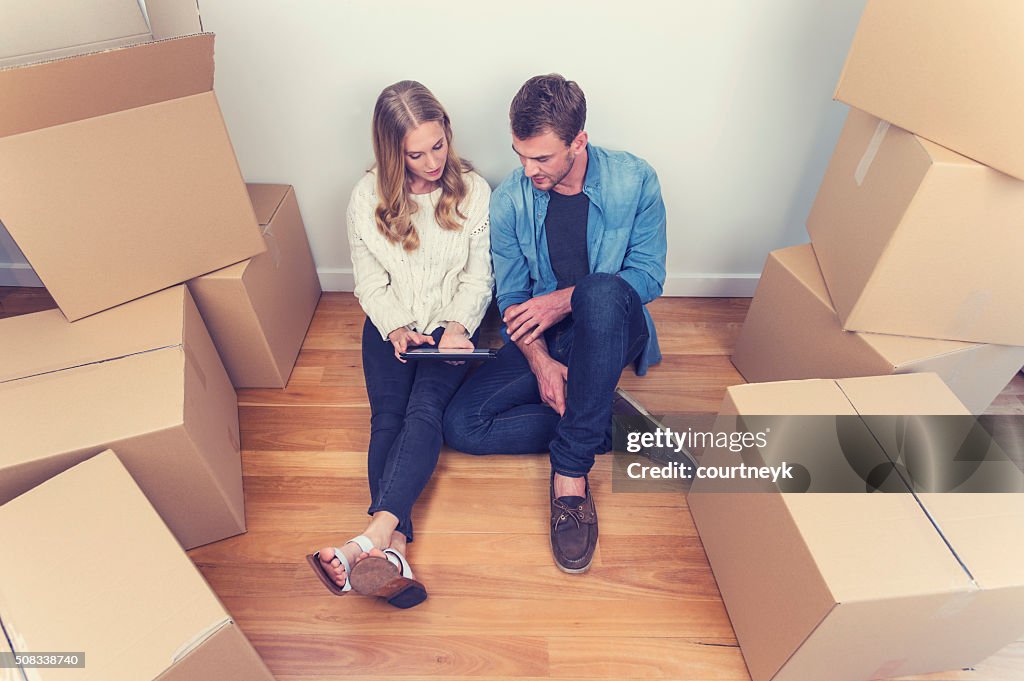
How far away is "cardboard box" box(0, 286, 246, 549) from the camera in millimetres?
978

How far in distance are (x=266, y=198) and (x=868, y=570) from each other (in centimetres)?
151

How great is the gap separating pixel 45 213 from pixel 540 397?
102 cm

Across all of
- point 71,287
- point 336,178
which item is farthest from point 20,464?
point 336,178

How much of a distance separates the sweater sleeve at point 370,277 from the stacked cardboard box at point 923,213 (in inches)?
36.3

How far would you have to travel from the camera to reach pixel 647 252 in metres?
1.30

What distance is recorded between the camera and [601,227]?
1.27 metres

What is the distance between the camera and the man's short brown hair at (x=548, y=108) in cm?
103

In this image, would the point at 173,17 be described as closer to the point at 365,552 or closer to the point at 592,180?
the point at 592,180

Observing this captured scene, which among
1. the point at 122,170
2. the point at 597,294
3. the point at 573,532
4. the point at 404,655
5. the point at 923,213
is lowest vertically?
the point at 404,655

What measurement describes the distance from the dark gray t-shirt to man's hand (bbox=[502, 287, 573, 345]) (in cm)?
5

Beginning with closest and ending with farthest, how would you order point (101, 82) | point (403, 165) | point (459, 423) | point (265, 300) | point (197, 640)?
point (197, 640) < point (101, 82) < point (403, 165) < point (459, 423) < point (265, 300)

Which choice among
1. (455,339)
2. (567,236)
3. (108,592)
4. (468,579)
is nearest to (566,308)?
(567,236)

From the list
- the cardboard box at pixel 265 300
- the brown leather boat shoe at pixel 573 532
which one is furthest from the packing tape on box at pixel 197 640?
the cardboard box at pixel 265 300

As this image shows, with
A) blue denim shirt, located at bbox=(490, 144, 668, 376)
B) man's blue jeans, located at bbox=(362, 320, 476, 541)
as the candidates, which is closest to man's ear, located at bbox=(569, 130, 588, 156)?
blue denim shirt, located at bbox=(490, 144, 668, 376)
